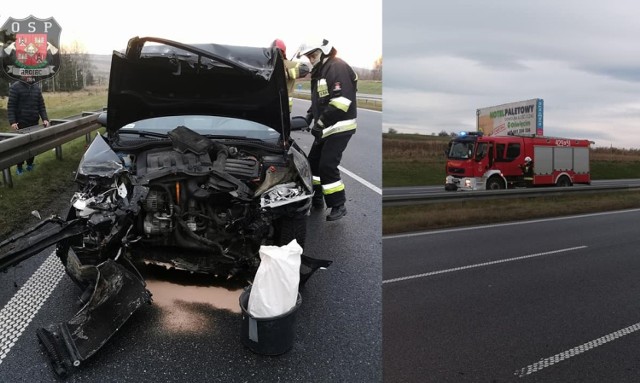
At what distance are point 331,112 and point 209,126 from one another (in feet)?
3.90

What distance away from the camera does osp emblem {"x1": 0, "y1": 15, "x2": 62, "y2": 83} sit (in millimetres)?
5570

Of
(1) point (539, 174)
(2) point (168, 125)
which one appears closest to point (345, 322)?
(2) point (168, 125)

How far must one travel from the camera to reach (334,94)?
4180 mm

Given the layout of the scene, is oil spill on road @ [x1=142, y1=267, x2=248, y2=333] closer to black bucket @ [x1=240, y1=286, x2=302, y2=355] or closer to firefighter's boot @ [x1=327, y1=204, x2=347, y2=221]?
black bucket @ [x1=240, y1=286, x2=302, y2=355]

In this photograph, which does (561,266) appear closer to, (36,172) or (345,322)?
(345,322)

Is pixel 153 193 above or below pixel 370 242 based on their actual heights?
above

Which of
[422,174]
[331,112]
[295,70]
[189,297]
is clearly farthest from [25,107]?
[422,174]

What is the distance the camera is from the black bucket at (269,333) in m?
2.25

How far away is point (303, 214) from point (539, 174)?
4.70 metres

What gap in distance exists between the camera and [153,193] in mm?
2811

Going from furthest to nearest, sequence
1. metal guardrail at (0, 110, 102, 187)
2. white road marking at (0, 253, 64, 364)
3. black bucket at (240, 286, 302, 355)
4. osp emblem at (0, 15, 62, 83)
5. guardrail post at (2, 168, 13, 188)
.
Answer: osp emblem at (0, 15, 62, 83) → guardrail post at (2, 168, 13, 188) → metal guardrail at (0, 110, 102, 187) → white road marking at (0, 253, 64, 364) → black bucket at (240, 286, 302, 355)

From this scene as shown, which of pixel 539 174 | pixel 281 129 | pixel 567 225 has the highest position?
pixel 281 129

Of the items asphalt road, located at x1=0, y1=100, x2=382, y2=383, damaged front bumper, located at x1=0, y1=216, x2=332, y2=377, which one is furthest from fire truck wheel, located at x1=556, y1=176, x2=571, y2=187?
damaged front bumper, located at x1=0, y1=216, x2=332, y2=377

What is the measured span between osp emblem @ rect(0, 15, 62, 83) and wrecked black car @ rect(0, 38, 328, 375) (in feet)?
9.55
